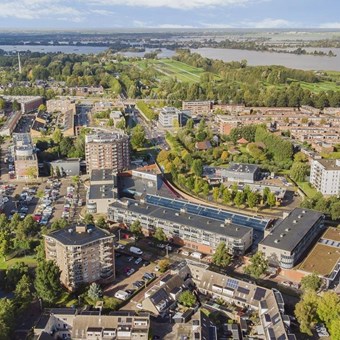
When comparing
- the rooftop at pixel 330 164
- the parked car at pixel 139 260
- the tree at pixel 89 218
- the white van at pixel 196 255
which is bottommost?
the parked car at pixel 139 260

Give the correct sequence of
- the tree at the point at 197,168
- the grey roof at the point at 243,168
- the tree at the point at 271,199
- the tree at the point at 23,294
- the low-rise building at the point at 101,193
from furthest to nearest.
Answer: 1. the tree at the point at 197,168
2. the grey roof at the point at 243,168
3. the tree at the point at 271,199
4. the low-rise building at the point at 101,193
5. the tree at the point at 23,294

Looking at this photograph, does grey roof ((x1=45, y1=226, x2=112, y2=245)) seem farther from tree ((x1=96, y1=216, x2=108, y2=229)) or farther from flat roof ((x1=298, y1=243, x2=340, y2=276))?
flat roof ((x1=298, y1=243, x2=340, y2=276))

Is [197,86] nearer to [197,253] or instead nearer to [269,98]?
[269,98]

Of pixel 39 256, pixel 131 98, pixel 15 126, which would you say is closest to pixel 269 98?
pixel 131 98

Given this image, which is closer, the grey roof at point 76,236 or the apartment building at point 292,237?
the grey roof at point 76,236

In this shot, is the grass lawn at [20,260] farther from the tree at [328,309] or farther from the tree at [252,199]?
the tree at [328,309]

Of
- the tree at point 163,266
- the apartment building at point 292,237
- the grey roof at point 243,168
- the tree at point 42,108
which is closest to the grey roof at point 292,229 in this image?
the apartment building at point 292,237

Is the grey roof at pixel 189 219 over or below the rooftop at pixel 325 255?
over
